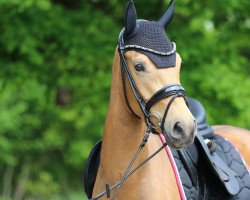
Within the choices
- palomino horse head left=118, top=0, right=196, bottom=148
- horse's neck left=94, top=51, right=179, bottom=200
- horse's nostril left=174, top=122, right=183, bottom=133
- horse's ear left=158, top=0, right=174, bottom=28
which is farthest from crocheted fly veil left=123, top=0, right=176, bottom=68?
horse's nostril left=174, top=122, right=183, bottom=133

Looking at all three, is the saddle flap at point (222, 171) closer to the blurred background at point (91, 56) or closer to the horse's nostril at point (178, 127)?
the horse's nostril at point (178, 127)

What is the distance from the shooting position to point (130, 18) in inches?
165

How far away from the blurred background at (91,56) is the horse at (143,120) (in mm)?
5620

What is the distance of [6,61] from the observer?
11102 millimetres

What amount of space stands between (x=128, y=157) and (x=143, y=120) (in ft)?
0.94

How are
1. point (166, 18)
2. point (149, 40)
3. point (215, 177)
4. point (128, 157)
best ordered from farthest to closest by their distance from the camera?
point (215, 177) → point (166, 18) → point (128, 157) → point (149, 40)

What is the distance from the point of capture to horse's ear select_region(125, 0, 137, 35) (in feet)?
13.6

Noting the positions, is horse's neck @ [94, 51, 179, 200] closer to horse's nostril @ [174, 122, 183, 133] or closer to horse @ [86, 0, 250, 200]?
horse @ [86, 0, 250, 200]

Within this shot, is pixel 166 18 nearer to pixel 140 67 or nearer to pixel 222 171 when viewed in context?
pixel 140 67

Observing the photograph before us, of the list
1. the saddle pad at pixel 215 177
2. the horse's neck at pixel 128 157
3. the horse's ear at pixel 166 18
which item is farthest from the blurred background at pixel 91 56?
the horse's neck at pixel 128 157

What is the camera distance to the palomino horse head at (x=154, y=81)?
3934 mm

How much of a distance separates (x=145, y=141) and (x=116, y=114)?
0.27 meters

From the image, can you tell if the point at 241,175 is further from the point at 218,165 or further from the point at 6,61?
the point at 6,61

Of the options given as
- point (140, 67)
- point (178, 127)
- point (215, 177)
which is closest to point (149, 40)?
point (140, 67)
